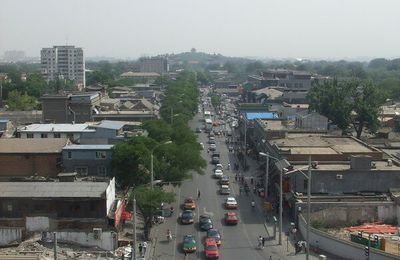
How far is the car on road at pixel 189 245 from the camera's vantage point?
2569 cm

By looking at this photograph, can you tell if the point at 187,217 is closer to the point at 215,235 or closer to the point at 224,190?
the point at 215,235

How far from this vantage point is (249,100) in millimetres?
88188

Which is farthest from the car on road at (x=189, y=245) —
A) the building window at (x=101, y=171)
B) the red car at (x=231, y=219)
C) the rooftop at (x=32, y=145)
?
the rooftop at (x=32, y=145)

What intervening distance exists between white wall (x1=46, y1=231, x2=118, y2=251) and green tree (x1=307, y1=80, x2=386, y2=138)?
34.2 metres

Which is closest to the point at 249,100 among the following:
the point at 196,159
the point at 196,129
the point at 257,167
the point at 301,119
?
the point at 196,129

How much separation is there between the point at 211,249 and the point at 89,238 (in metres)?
5.55

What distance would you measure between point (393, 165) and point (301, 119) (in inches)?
676

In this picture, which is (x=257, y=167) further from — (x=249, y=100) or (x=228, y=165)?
(x=249, y=100)

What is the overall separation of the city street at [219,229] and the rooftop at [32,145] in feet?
27.0

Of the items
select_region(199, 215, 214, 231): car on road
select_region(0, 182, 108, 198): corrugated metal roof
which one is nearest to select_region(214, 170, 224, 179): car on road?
select_region(199, 215, 214, 231): car on road

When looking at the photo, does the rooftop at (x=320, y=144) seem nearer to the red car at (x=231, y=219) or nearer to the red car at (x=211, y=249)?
the red car at (x=231, y=219)

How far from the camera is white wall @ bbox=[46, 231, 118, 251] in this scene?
2562 centimetres

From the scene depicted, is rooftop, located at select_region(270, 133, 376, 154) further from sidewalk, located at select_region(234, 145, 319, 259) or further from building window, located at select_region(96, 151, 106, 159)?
building window, located at select_region(96, 151, 106, 159)

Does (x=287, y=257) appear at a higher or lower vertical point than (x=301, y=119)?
lower
